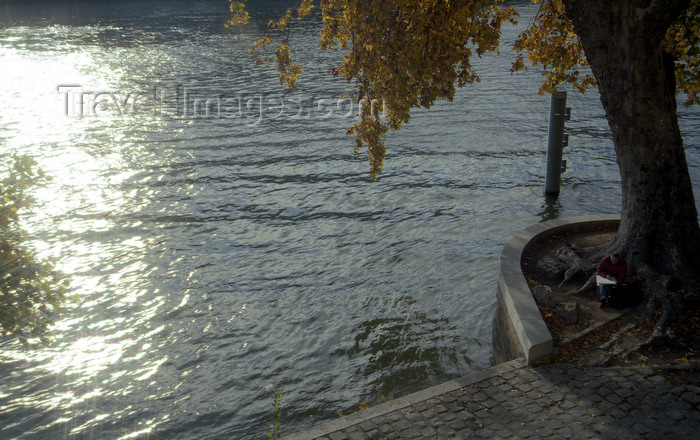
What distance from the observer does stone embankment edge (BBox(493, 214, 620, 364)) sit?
8.28 meters

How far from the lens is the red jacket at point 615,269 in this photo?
9.38m

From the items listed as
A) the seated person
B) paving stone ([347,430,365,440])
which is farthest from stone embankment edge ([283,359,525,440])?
the seated person

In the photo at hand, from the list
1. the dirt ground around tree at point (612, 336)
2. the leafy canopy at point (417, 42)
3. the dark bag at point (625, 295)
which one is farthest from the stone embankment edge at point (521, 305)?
the leafy canopy at point (417, 42)

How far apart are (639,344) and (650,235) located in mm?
1839

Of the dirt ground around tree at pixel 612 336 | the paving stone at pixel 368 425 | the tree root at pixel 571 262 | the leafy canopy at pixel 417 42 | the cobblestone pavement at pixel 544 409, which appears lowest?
the paving stone at pixel 368 425

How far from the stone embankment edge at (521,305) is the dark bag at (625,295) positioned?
1.19 meters

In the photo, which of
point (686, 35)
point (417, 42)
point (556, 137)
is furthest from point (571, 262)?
point (556, 137)

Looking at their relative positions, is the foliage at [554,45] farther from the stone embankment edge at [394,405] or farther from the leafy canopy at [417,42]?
the stone embankment edge at [394,405]

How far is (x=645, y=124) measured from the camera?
899cm

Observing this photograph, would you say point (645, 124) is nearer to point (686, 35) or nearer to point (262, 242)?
point (686, 35)

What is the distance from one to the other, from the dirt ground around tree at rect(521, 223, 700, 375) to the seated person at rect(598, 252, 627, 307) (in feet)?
0.64

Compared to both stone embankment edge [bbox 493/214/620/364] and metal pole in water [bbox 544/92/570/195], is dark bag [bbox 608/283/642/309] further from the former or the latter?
metal pole in water [bbox 544/92/570/195]

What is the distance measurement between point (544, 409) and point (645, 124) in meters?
4.35

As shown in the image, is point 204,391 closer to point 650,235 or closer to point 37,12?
point 650,235
